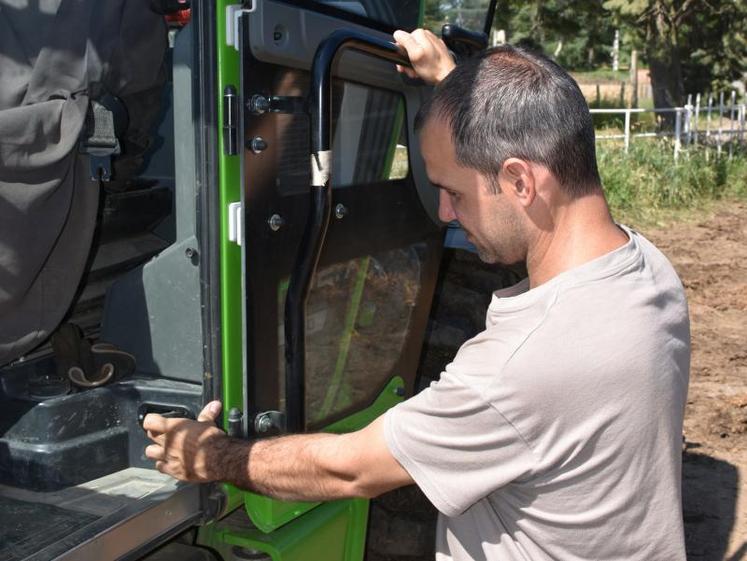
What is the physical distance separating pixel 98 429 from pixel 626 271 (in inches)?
46.2

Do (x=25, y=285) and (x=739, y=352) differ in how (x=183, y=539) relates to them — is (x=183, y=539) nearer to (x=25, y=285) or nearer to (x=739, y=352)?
(x=25, y=285)

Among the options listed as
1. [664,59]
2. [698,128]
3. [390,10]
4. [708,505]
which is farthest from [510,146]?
[664,59]

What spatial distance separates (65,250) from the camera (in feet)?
6.89

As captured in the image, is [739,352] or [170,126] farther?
[739,352]

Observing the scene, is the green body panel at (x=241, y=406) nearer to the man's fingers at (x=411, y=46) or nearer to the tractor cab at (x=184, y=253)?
the tractor cab at (x=184, y=253)

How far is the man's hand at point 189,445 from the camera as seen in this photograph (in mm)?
1892

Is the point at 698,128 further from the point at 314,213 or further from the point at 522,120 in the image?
the point at 522,120

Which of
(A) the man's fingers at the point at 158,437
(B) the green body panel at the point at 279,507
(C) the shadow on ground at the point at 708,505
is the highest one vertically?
(A) the man's fingers at the point at 158,437

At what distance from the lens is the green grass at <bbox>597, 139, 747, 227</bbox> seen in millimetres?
10953

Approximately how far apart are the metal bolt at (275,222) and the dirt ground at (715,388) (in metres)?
2.48

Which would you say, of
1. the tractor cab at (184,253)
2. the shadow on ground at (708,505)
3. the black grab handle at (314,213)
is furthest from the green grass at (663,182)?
the black grab handle at (314,213)

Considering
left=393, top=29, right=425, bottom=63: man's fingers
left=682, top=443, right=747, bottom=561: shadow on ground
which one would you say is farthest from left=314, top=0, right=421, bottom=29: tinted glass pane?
left=682, top=443, right=747, bottom=561: shadow on ground

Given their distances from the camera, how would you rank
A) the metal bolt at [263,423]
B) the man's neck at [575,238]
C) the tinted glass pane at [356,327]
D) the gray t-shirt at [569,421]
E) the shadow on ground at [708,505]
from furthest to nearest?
1. the shadow on ground at [708,505]
2. the tinted glass pane at [356,327]
3. the metal bolt at [263,423]
4. the man's neck at [575,238]
5. the gray t-shirt at [569,421]

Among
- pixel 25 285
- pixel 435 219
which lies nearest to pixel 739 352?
pixel 435 219
